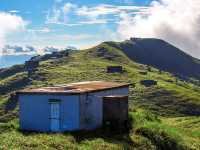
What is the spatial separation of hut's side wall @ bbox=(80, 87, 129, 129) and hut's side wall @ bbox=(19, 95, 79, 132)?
71 cm

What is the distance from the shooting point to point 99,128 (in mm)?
41219

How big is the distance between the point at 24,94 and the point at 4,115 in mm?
105238

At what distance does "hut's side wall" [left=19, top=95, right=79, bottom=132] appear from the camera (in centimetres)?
3841

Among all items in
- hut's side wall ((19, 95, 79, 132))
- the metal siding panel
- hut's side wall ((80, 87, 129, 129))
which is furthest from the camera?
hut's side wall ((80, 87, 129, 129))

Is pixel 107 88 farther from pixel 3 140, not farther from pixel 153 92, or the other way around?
pixel 153 92

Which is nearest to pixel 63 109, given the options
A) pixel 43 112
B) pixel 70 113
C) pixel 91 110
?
pixel 70 113

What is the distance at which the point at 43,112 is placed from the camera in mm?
39875

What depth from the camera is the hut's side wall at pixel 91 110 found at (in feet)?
128

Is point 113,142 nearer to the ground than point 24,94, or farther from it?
nearer to the ground

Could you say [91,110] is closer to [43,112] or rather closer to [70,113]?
[70,113]

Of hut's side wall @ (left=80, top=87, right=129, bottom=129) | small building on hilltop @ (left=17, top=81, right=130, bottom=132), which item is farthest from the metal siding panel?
hut's side wall @ (left=80, top=87, right=129, bottom=129)

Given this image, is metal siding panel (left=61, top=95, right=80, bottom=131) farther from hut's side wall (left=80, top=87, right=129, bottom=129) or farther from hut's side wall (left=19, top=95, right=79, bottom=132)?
hut's side wall (left=80, top=87, right=129, bottom=129)

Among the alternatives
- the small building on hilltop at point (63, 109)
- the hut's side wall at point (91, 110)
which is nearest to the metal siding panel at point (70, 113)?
the small building on hilltop at point (63, 109)

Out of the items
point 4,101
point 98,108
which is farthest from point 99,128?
point 4,101
